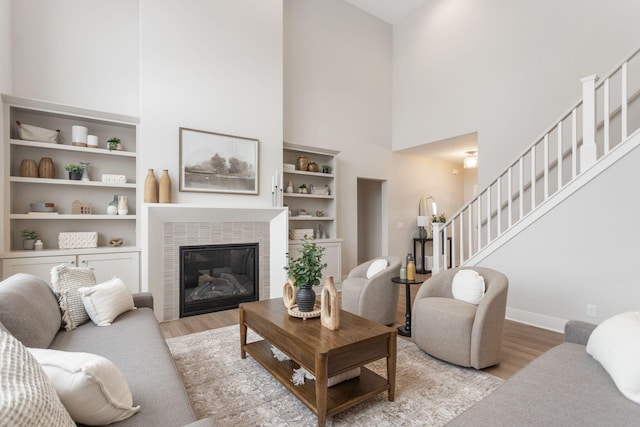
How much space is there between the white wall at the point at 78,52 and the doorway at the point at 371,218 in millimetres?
4794

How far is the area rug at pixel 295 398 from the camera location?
192 cm

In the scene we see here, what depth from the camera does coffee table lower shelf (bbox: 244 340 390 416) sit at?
6.07ft

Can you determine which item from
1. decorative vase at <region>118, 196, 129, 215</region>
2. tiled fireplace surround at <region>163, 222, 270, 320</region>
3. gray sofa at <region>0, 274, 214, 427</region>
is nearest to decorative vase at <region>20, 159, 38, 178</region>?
decorative vase at <region>118, 196, 129, 215</region>

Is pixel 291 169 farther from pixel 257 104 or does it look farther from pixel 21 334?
pixel 21 334

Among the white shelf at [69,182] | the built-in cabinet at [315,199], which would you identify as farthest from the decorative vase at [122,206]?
the built-in cabinet at [315,199]

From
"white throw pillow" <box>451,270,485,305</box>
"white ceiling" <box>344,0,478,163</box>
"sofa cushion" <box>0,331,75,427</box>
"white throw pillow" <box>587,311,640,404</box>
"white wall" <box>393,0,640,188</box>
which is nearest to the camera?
"sofa cushion" <box>0,331,75,427</box>

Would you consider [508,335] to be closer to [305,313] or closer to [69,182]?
[305,313]

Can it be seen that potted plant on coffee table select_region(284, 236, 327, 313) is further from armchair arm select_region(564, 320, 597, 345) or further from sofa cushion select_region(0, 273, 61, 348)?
armchair arm select_region(564, 320, 597, 345)

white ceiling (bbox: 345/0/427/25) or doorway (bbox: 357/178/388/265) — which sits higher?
white ceiling (bbox: 345/0/427/25)

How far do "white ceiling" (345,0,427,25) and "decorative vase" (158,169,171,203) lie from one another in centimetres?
508

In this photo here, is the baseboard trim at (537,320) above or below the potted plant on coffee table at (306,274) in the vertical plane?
below

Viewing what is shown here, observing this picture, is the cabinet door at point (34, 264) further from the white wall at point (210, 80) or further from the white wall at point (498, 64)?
the white wall at point (498, 64)

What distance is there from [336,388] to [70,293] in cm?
204

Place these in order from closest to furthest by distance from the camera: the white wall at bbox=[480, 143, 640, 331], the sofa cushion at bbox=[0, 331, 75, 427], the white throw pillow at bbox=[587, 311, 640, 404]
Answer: the sofa cushion at bbox=[0, 331, 75, 427]
the white throw pillow at bbox=[587, 311, 640, 404]
the white wall at bbox=[480, 143, 640, 331]
